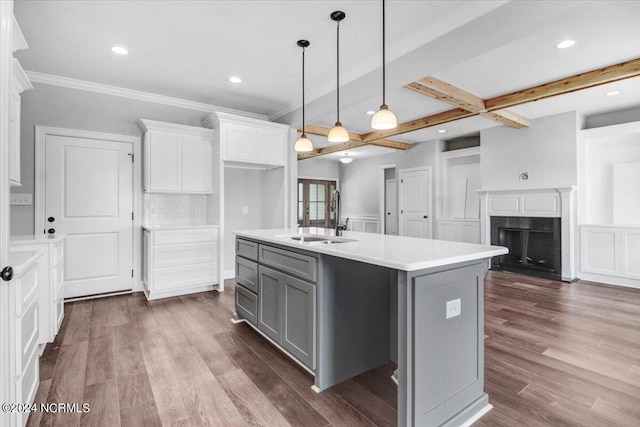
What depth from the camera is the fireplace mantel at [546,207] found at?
493 centimetres

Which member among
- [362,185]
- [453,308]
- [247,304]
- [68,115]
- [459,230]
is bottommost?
[247,304]

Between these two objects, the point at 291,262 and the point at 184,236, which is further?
the point at 184,236

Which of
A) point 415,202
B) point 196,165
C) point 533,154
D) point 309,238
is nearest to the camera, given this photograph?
point 309,238

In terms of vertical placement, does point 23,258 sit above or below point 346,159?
below

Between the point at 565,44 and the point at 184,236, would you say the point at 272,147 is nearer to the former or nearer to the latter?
the point at 184,236

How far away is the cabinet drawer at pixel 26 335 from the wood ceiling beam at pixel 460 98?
374 centimetres

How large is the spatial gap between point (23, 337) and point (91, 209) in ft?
9.22

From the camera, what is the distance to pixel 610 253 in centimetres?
467

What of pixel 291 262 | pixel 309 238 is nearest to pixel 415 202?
pixel 309 238

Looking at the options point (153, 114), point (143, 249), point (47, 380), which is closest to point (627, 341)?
point (47, 380)

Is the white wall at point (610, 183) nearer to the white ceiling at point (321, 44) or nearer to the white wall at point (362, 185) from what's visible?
the white ceiling at point (321, 44)

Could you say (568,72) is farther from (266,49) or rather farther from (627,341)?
(266,49)

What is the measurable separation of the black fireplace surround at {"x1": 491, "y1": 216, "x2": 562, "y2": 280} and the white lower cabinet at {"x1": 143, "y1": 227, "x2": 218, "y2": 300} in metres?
4.88

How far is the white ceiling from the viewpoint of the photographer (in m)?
2.47
